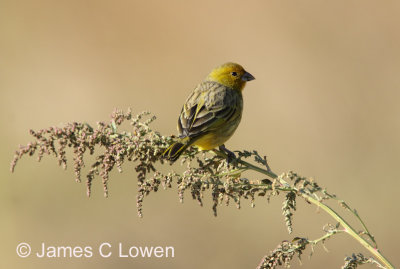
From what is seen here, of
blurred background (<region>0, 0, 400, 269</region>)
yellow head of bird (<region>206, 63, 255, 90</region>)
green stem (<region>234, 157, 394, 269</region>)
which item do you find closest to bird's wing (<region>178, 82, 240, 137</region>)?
yellow head of bird (<region>206, 63, 255, 90</region>)

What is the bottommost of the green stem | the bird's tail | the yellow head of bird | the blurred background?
the green stem

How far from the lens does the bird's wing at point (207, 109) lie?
17.4ft

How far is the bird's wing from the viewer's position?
5.32 meters

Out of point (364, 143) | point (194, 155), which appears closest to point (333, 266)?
point (364, 143)

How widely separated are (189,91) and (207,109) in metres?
8.34

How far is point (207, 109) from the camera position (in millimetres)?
5812

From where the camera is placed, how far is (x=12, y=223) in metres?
9.91

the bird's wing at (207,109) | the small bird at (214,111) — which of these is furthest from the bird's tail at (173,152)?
the bird's wing at (207,109)

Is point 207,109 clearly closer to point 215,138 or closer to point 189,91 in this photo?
point 215,138

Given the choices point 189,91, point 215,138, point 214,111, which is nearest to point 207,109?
point 214,111

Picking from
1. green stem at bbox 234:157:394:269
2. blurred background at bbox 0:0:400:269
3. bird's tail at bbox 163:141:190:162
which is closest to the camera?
green stem at bbox 234:157:394:269

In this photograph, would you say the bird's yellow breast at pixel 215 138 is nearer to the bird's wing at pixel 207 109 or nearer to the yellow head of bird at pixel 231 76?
the bird's wing at pixel 207 109

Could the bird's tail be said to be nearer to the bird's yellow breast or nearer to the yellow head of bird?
the bird's yellow breast

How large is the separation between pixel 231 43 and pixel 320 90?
2.91 meters
